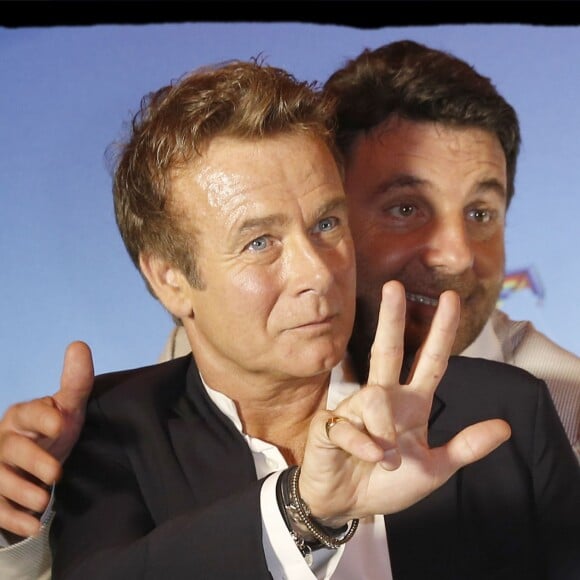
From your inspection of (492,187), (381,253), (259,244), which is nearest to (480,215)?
(492,187)

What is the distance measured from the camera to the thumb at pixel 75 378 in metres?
1.35

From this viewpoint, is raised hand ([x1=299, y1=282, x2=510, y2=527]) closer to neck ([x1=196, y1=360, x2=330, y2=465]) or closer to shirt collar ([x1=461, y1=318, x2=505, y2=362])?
neck ([x1=196, y1=360, x2=330, y2=465])

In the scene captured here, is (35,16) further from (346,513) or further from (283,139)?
(346,513)

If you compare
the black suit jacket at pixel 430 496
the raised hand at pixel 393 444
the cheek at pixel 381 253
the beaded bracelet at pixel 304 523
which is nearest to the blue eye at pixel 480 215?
the cheek at pixel 381 253

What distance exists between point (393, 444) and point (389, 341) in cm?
12

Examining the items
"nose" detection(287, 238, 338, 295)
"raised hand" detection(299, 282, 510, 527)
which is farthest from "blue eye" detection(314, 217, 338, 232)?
"raised hand" detection(299, 282, 510, 527)

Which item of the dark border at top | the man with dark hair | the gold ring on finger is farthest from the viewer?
the dark border at top

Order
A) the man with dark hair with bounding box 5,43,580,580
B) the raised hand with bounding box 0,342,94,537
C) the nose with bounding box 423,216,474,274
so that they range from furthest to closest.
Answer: the nose with bounding box 423,216,474,274 → the man with dark hair with bounding box 5,43,580,580 → the raised hand with bounding box 0,342,94,537

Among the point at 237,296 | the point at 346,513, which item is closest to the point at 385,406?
the point at 346,513

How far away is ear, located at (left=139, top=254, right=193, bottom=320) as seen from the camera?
55.4 inches

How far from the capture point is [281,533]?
3.55 feet

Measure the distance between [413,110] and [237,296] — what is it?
1.65ft

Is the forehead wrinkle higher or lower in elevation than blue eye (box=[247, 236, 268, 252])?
higher

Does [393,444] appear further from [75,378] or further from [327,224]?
[75,378]
